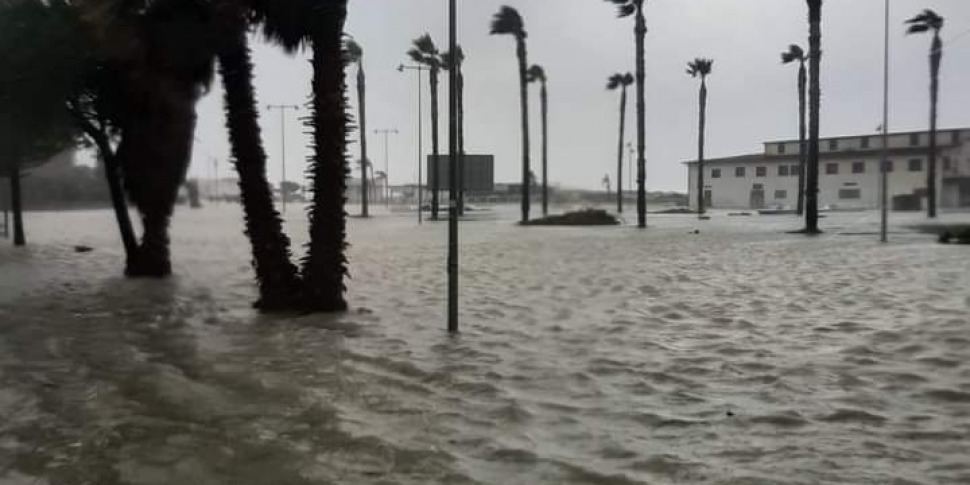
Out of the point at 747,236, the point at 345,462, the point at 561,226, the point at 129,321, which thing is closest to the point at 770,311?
the point at 345,462

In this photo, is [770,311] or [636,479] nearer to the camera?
[636,479]

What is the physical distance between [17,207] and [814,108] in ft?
81.0

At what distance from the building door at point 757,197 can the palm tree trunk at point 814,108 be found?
3249 centimetres

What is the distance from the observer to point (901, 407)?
4.86m

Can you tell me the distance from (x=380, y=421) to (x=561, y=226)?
32.7 m

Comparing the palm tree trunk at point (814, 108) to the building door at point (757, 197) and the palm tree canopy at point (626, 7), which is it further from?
the building door at point (757, 197)

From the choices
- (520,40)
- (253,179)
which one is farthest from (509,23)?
(253,179)

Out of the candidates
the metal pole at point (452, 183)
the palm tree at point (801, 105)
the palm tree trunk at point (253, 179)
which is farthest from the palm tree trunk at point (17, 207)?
the palm tree at point (801, 105)

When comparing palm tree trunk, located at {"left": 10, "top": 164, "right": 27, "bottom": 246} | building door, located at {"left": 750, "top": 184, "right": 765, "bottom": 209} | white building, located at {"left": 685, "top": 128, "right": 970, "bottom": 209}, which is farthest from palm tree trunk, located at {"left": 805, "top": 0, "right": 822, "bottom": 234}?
building door, located at {"left": 750, "top": 184, "right": 765, "bottom": 209}

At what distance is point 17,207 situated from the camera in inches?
770

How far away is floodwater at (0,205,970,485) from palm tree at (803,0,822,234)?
50.5 feet

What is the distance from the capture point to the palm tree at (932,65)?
37.7m

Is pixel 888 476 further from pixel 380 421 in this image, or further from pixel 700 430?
pixel 380 421

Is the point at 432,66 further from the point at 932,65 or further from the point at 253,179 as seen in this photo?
the point at 253,179
